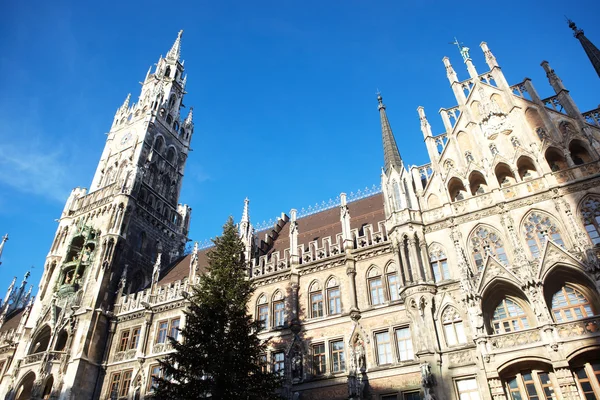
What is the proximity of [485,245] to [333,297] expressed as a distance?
28.1 feet

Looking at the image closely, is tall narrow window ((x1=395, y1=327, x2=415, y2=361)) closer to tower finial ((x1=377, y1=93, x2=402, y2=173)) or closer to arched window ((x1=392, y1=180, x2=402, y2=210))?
arched window ((x1=392, y1=180, x2=402, y2=210))

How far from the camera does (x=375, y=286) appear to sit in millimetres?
24375

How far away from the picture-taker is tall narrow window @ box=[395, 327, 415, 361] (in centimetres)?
2157

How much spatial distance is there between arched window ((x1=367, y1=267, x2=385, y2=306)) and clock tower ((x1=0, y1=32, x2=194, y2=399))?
1736cm

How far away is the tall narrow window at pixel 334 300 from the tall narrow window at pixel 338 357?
5.92 ft

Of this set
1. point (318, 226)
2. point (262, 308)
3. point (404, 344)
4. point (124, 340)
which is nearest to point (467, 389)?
point (404, 344)

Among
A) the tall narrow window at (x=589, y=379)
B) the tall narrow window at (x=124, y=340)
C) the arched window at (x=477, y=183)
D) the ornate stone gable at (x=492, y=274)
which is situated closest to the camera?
the tall narrow window at (x=589, y=379)

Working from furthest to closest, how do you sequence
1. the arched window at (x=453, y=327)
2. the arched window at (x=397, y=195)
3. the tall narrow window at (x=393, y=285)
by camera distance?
1. the arched window at (x=397, y=195)
2. the tall narrow window at (x=393, y=285)
3. the arched window at (x=453, y=327)

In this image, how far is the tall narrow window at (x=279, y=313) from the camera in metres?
26.3

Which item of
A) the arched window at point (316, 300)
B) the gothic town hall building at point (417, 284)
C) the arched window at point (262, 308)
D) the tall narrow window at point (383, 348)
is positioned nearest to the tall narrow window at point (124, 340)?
the gothic town hall building at point (417, 284)

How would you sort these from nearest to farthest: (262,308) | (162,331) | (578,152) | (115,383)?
→ (578,152) → (262,308) → (115,383) → (162,331)

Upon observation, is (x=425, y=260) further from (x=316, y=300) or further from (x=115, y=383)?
(x=115, y=383)

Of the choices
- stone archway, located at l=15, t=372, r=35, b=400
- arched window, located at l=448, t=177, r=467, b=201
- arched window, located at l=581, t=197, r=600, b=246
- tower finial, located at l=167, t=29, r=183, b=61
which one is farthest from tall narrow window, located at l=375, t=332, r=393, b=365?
tower finial, located at l=167, t=29, r=183, b=61

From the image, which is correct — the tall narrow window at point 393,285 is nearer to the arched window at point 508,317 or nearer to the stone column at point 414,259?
the stone column at point 414,259
